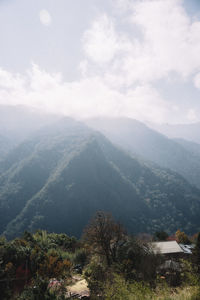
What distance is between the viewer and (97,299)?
983 centimetres

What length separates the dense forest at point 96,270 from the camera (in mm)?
9008

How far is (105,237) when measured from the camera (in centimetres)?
2442

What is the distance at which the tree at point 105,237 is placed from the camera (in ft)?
77.2

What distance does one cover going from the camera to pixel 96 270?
17406 millimetres

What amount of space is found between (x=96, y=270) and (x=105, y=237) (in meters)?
7.09

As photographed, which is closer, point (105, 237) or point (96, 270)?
point (96, 270)

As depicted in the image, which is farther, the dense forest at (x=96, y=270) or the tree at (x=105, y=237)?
the tree at (x=105, y=237)

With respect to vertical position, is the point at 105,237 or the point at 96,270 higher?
the point at 96,270

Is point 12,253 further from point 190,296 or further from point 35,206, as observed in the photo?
point 35,206

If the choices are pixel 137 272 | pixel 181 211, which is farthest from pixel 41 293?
pixel 181 211

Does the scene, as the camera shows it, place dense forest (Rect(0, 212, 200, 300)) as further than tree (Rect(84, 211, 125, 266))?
No

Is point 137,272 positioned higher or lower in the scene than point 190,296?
lower

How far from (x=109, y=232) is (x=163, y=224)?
172m

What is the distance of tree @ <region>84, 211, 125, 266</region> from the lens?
926 inches
